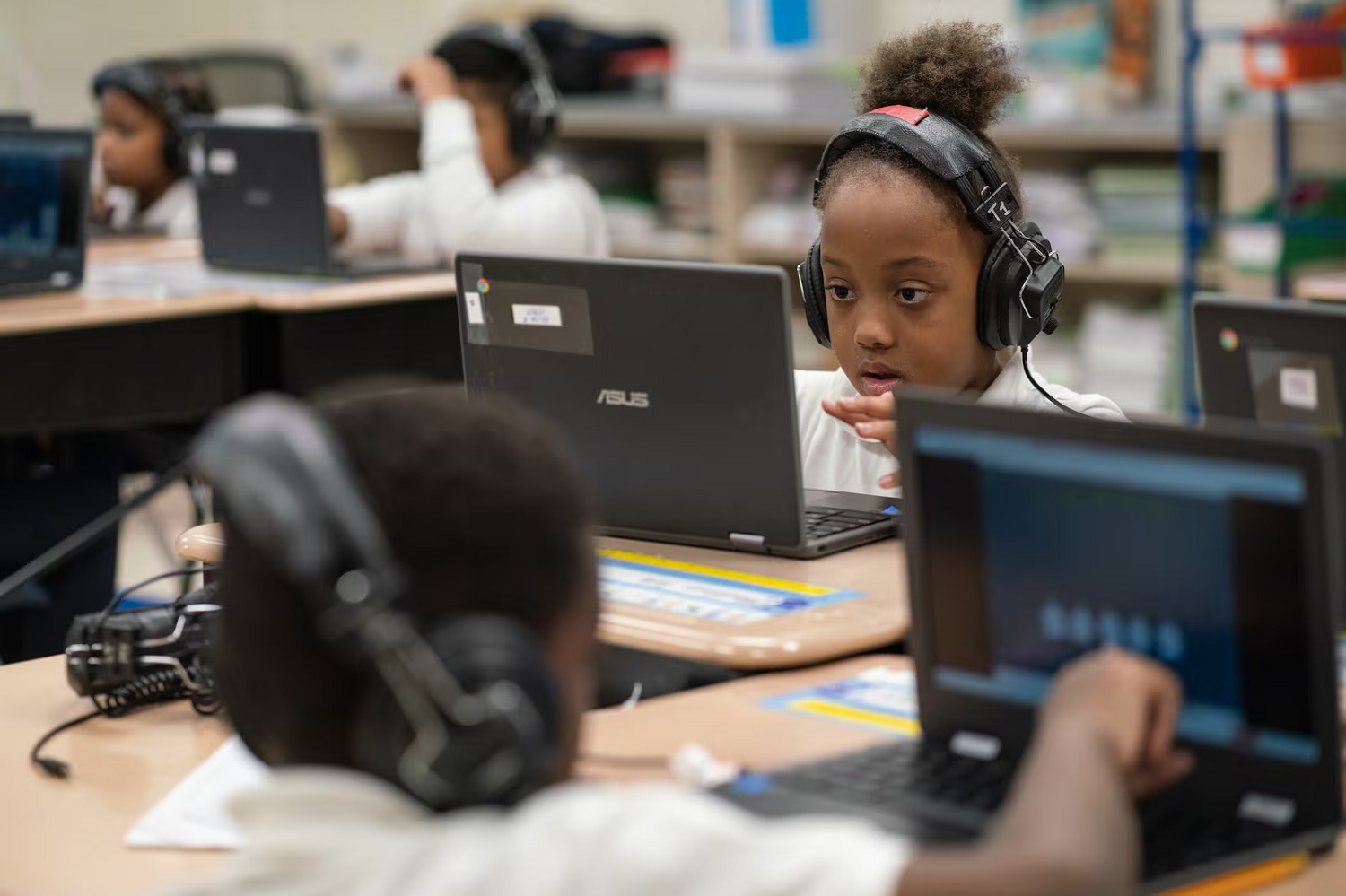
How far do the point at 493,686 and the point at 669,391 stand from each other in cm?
82

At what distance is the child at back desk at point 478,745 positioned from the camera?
0.79 meters

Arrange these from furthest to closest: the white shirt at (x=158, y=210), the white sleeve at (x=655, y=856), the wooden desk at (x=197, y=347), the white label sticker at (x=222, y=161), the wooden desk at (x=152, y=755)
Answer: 1. the white shirt at (x=158, y=210)
2. the white label sticker at (x=222, y=161)
3. the wooden desk at (x=197, y=347)
4. the wooden desk at (x=152, y=755)
5. the white sleeve at (x=655, y=856)

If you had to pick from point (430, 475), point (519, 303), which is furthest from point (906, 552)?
point (519, 303)

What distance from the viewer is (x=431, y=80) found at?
12.3 ft

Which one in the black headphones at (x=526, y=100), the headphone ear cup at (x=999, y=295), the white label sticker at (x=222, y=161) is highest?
the black headphones at (x=526, y=100)

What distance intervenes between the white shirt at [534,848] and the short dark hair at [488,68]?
3043mm

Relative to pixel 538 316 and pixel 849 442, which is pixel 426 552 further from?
pixel 849 442

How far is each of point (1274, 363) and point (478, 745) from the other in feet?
2.52

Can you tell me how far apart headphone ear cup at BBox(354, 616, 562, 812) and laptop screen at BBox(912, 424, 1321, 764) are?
0.37 metres

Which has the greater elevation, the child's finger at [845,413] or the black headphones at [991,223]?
the black headphones at [991,223]

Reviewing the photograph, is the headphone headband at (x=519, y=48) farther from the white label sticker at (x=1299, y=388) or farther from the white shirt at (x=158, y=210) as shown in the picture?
the white label sticker at (x=1299, y=388)

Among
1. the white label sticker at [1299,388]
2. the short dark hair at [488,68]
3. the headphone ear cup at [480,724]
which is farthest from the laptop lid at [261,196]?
the headphone ear cup at [480,724]

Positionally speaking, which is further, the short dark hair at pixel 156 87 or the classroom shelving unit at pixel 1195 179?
the short dark hair at pixel 156 87

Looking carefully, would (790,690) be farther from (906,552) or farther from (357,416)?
(357,416)
